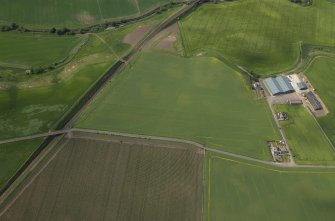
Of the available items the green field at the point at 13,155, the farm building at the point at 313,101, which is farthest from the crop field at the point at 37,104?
the farm building at the point at 313,101

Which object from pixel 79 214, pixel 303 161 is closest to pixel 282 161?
pixel 303 161

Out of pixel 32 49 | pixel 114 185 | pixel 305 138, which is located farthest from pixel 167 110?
pixel 32 49

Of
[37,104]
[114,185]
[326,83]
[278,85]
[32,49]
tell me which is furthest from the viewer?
[32,49]

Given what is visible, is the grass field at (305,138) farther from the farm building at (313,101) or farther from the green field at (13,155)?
the green field at (13,155)

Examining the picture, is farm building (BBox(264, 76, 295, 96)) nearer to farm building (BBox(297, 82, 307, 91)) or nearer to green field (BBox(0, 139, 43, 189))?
farm building (BBox(297, 82, 307, 91))

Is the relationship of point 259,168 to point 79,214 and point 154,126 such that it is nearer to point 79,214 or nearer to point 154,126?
point 154,126

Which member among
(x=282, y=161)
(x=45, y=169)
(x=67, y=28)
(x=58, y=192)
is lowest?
(x=58, y=192)

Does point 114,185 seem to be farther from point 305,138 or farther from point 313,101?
point 313,101
